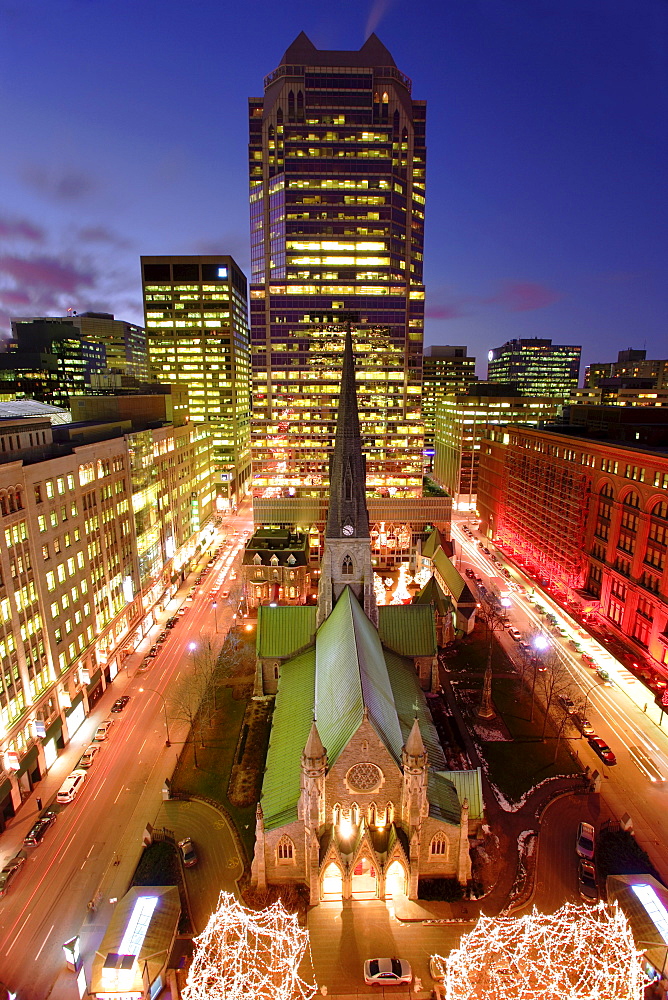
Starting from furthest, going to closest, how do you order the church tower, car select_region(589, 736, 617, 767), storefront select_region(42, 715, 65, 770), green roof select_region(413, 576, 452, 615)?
green roof select_region(413, 576, 452, 615)
the church tower
car select_region(589, 736, 617, 767)
storefront select_region(42, 715, 65, 770)

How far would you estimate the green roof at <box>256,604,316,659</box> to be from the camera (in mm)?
61312

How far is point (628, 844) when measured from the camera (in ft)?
146

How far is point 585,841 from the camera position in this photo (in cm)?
4403

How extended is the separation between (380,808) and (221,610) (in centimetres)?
5814

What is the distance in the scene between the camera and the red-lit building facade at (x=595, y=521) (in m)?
74.4

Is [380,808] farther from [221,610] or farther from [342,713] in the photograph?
[221,610]

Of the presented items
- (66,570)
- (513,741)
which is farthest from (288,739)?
(66,570)

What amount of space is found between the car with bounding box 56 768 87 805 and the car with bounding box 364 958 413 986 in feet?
104

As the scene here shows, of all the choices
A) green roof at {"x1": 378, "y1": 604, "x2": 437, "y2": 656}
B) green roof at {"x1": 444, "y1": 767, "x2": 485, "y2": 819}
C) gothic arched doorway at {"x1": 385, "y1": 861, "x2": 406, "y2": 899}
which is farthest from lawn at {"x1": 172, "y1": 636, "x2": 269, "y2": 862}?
green roof at {"x1": 378, "y1": 604, "x2": 437, "y2": 656}

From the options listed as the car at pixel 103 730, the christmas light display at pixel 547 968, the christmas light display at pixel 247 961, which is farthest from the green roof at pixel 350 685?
the car at pixel 103 730

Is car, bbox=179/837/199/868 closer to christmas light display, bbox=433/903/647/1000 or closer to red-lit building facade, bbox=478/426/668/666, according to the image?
christmas light display, bbox=433/903/647/1000

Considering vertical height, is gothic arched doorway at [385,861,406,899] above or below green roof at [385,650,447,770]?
below

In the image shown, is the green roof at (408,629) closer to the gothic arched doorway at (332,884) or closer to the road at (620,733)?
the road at (620,733)

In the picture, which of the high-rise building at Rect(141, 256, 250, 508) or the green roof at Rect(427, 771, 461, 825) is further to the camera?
the high-rise building at Rect(141, 256, 250, 508)
